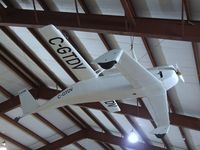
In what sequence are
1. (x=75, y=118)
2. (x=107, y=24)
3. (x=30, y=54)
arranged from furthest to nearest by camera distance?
(x=75, y=118) < (x=30, y=54) < (x=107, y=24)

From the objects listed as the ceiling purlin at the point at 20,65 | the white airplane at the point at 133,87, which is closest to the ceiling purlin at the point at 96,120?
the ceiling purlin at the point at 20,65

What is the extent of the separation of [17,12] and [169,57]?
3041mm

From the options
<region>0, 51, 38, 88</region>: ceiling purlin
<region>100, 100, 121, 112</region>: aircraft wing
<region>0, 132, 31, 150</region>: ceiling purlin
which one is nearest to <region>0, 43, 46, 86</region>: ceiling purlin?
<region>0, 51, 38, 88</region>: ceiling purlin

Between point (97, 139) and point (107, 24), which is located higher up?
point (97, 139)

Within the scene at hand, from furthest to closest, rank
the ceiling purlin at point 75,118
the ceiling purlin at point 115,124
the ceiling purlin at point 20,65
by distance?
the ceiling purlin at point 75,118, the ceiling purlin at point 115,124, the ceiling purlin at point 20,65

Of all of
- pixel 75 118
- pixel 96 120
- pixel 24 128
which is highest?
pixel 75 118

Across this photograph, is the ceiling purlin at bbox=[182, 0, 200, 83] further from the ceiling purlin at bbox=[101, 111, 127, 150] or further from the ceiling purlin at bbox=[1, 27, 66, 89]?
the ceiling purlin at bbox=[101, 111, 127, 150]

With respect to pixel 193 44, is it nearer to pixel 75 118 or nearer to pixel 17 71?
pixel 17 71

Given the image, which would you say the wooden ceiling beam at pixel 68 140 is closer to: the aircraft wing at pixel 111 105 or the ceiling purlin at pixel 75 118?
the ceiling purlin at pixel 75 118

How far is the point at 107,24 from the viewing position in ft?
23.5

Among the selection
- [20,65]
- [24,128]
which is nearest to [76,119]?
[24,128]

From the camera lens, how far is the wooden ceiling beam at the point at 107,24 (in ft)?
22.0

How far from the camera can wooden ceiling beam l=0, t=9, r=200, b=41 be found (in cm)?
670

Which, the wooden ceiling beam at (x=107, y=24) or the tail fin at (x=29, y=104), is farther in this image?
the tail fin at (x=29, y=104)
